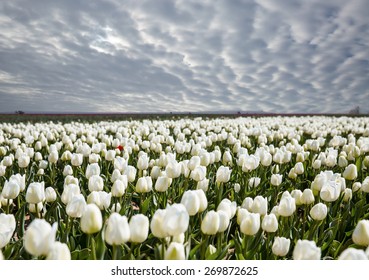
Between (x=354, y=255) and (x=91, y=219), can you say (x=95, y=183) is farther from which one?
(x=354, y=255)

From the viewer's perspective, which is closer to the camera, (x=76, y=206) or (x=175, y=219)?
(x=175, y=219)

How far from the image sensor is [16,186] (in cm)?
253

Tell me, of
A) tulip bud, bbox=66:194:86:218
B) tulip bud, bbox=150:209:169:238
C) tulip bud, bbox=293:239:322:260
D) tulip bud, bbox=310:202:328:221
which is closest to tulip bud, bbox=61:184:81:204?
tulip bud, bbox=66:194:86:218

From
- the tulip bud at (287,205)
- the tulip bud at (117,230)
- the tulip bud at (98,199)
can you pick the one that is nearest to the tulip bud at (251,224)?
the tulip bud at (287,205)

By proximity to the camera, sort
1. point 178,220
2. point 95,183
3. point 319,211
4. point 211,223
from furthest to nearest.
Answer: point 95,183
point 319,211
point 211,223
point 178,220

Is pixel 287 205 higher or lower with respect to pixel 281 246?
higher

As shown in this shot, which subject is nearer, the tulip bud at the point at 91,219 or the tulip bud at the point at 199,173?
the tulip bud at the point at 91,219

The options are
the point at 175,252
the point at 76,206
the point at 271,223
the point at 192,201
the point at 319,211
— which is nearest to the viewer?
the point at 175,252

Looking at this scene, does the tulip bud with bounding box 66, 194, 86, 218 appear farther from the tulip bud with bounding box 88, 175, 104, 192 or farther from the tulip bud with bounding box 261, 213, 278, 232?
the tulip bud with bounding box 261, 213, 278, 232

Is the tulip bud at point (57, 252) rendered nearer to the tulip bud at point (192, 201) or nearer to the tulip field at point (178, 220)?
the tulip field at point (178, 220)

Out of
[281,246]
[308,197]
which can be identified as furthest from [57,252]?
[308,197]

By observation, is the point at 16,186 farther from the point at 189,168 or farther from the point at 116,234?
the point at 189,168
